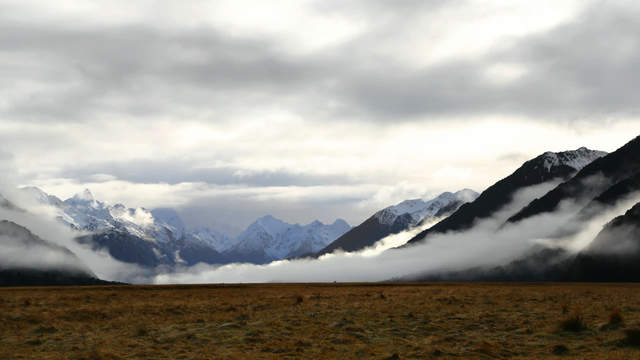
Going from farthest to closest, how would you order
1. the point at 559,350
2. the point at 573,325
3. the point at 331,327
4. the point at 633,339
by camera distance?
the point at 331,327 < the point at 573,325 < the point at 633,339 < the point at 559,350

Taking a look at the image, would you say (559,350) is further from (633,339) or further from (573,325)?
(573,325)

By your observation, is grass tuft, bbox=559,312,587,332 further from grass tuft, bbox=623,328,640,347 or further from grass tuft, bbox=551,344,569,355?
grass tuft, bbox=551,344,569,355

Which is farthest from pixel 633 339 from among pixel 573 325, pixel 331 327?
pixel 331 327

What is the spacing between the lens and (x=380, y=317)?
119 ft

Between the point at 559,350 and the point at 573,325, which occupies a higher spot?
the point at 573,325

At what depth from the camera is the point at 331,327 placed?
3262cm

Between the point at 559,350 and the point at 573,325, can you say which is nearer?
the point at 559,350

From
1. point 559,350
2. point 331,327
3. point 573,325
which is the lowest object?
point 559,350

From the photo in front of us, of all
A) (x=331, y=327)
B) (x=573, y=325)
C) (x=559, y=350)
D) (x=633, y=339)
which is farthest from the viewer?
(x=331, y=327)

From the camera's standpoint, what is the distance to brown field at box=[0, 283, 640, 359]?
83.4ft

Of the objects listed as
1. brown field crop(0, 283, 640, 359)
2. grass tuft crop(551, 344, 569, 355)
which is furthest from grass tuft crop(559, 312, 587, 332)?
grass tuft crop(551, 344, 569, 355)

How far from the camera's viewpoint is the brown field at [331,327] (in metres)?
25.4

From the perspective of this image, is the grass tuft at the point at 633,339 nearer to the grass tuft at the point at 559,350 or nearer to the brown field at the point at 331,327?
the brown field at the point at 331,327

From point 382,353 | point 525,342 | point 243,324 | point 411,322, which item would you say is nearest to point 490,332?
point 525,342
